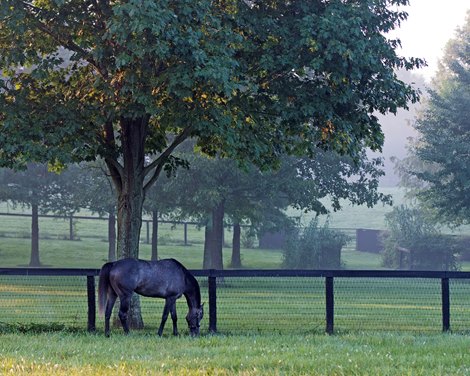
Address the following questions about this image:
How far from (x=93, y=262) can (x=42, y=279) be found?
10285 millimetres

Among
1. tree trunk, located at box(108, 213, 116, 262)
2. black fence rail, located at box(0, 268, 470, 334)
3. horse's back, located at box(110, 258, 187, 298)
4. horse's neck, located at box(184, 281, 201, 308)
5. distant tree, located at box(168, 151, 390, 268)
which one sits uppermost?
distant tree, located at box(168, 151, 390, 268)

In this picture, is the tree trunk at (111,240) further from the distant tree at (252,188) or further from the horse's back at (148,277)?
the horse's back at (148,277)

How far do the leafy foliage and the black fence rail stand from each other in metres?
11.8

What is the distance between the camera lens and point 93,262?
59688 mm

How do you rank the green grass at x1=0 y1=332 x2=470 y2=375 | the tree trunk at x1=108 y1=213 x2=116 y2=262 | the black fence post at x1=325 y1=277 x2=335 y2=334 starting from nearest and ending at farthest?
the green grass at x1=0 y1=332 x2=470 y2=375, the black fence post at x1=325 y1=277 x2=335 y2=334, the tree trunk at x1=108 y1=213 x2=116 y2=262

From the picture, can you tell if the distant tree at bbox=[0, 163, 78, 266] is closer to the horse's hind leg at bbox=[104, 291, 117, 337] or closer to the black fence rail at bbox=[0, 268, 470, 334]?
the black fence rail at bbox=[0, 268, 470, 334]

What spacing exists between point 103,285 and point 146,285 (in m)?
0.93

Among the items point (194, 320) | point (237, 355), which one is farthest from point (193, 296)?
point (237, 355)

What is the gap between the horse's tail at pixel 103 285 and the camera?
62.9 ft

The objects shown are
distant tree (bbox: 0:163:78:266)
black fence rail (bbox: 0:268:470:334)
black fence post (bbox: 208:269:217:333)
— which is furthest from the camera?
distant tree (bbox: 0:163:78:266)

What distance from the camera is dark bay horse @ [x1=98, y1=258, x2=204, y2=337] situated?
1923 centimetres

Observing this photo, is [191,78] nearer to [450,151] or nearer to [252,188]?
[252,188]

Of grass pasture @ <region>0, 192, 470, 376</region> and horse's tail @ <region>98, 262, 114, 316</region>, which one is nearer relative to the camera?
grass pasture @ <region>0, 192, 470, 376</region>

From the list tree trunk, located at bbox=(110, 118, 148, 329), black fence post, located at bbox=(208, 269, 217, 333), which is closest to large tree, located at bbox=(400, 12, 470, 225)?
tree trunk, located at bbox=(110, 118, 148, 329)
